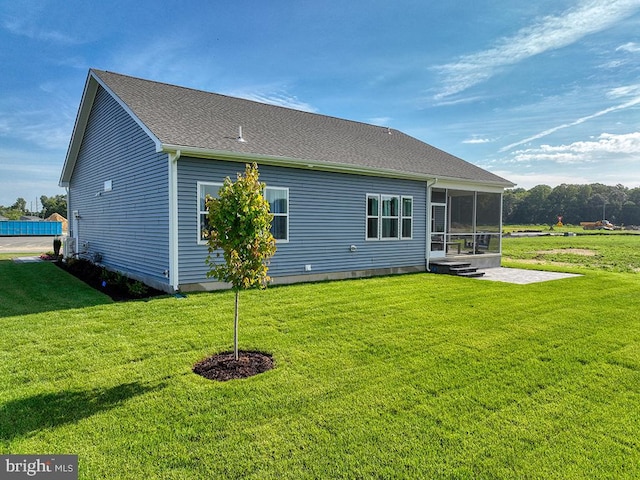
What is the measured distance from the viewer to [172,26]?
12172 millimetres

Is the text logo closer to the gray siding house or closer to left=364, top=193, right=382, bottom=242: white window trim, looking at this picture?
the gray siding house

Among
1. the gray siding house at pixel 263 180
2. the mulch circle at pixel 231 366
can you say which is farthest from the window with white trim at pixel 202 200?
the mulch circle at pixel 231 366

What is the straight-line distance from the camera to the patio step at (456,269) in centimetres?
1242

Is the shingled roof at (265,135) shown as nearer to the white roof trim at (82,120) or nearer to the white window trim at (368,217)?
the white roof trim at (82,120)

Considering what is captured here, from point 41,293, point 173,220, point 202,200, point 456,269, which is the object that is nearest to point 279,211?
point 202,200

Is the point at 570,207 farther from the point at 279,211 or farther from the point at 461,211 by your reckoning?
the point at 279,211

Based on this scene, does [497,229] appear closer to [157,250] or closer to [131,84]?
[157,250]

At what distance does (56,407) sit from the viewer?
A: 3348 mm

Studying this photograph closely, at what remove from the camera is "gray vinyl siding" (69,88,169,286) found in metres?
8.96

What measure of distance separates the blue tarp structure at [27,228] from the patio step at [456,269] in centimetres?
4865

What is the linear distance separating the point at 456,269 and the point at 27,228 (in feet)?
164

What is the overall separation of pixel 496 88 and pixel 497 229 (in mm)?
7071

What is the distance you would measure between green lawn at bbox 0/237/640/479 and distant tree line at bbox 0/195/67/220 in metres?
75.2

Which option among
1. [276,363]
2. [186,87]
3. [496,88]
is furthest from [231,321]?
[496,88]
